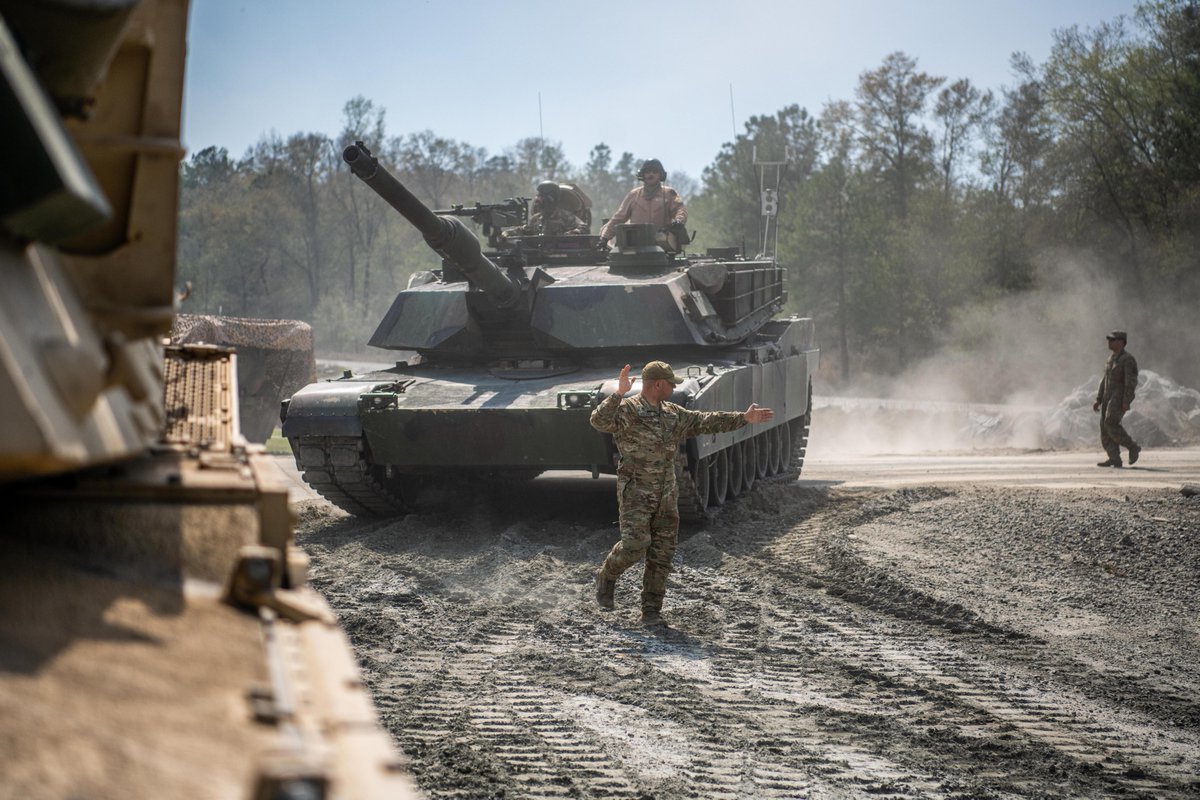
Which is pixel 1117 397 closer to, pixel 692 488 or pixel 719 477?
pixel 719 477

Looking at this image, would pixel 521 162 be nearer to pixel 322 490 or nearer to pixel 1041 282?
pixel 1041 282

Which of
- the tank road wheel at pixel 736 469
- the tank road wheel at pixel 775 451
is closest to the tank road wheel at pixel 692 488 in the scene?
the tank road wheel at pixel 736 469

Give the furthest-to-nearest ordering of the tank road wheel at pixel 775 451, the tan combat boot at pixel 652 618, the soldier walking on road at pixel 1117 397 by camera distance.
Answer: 1. the soldier walking on road at pixel 1117 397
2. the tank road wheel at pixel 775 451
3. the tan combat boot at pixel 652 618

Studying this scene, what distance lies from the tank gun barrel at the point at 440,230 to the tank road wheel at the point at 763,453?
11.4ft

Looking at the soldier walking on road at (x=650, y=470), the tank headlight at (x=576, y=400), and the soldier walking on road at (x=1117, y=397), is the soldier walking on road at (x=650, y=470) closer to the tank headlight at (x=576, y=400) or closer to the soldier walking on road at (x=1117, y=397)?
the tank headlight at (x=576, y=400)

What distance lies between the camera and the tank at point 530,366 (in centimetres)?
1040

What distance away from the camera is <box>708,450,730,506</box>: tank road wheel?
39.2 ft

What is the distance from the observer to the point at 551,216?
48.1 ft

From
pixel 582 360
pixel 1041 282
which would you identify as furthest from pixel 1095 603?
pixel 1041 282

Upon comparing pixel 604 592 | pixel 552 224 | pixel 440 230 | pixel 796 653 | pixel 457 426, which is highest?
pixel 552 224

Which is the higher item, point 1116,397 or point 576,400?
point 576,400

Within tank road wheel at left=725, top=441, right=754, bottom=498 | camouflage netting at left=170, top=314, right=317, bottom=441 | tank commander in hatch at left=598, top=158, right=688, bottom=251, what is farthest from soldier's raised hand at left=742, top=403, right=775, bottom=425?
camouflage netting at left=170, top=314, right=317, bottom=441

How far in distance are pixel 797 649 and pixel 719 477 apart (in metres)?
5.26

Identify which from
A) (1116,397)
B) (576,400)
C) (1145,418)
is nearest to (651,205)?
(576,400)
